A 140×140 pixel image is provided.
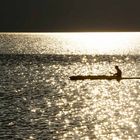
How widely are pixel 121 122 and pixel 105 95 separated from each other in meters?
31.1

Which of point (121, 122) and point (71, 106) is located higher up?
point (71, 106)

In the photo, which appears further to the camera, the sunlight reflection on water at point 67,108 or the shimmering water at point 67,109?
the sunlight reflection on water at point 67,108

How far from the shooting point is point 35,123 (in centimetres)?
6744

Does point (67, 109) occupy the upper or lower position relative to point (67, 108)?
lower

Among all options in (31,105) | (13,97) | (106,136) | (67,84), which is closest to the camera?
(106,136)

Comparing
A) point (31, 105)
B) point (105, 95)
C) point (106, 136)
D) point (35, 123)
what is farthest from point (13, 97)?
point (106, 136)

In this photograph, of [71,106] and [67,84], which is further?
[67,84]

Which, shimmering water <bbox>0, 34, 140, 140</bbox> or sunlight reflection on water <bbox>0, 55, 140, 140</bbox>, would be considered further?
sunlight reflection on water <bbox>0, 55, 140, 140</bbox>

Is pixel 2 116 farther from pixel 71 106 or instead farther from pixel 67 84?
pixel 67 84

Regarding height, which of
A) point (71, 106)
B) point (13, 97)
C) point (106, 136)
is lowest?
point (106, 136)

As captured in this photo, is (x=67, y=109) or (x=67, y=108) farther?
(x=67, y=108)

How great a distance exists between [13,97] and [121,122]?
89.0 ft

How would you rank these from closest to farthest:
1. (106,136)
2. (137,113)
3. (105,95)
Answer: (106,136) → (137,113) → (105,95)

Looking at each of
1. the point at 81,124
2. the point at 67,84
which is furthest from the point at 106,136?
the point at 67,84
